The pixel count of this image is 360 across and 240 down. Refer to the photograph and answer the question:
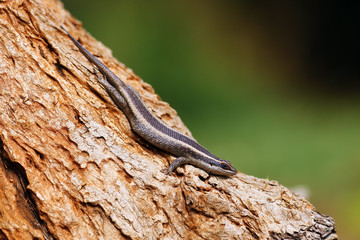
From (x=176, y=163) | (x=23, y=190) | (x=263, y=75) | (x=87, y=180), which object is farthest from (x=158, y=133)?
(x=263, y=75)

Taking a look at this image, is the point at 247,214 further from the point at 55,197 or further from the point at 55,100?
the point at 55,100

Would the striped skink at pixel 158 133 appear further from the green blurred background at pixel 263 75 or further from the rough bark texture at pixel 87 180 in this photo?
the green blurred background at pixel 263 75

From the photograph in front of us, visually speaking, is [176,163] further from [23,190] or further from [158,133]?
[23,190]

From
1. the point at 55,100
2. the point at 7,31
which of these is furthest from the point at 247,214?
the point at 7,31

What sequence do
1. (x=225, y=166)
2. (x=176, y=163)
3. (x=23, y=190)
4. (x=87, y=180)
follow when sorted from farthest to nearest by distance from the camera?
(x=225, y=166) < (x=176, y=163) < (x=87, y=180) < (x=23, y=190)

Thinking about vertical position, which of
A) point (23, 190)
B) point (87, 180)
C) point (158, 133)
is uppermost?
point (158, 133)

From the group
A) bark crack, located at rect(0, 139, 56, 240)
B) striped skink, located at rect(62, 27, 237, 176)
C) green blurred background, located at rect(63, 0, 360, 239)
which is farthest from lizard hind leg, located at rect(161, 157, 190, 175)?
green blurred background, located at rect(63, 0, 360, 239)

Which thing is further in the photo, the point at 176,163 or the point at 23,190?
the point at 176,163
